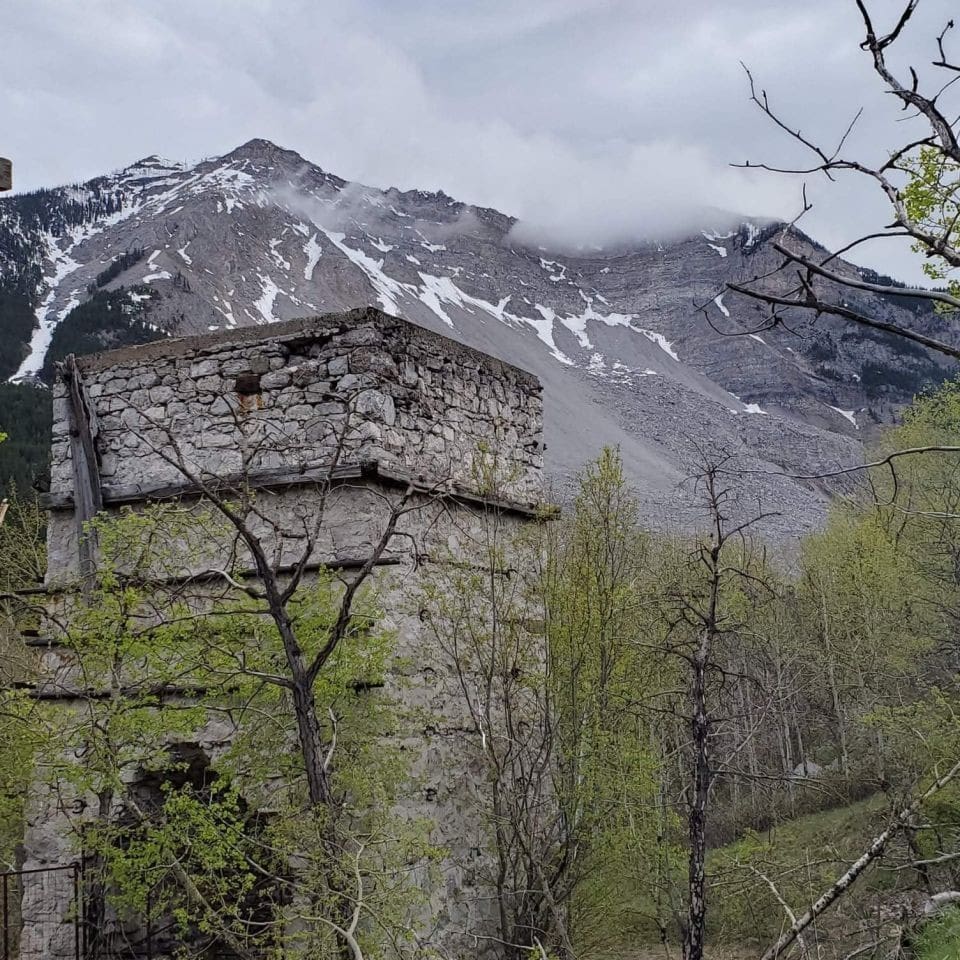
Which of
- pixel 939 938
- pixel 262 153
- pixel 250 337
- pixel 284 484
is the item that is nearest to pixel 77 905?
pixel 284 484

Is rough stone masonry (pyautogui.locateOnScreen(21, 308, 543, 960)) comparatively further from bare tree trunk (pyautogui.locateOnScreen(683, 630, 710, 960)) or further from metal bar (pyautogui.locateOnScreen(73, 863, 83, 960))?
bare tree trunk (pyautogui.locateOnScreen(683, 630, 710, 960))

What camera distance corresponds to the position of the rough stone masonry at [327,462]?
6.20 meters

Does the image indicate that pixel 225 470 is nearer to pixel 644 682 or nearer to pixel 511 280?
pixel 644 682

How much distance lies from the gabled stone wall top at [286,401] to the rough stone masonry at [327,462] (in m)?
0.01

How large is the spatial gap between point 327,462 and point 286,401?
0.59 metres

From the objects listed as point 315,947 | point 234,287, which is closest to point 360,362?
point 315,947

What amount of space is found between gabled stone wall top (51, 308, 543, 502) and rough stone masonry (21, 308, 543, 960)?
1 cm

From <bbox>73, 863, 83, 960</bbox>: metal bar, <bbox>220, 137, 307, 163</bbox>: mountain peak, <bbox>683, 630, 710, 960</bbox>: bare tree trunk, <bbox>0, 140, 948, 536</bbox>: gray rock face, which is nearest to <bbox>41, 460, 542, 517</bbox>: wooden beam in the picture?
<bbox>683, 630, 710, 960</bbox>: bare tree trunk

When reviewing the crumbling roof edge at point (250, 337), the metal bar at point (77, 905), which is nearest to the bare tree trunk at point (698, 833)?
the crumbling roof edge at point (250, 337)

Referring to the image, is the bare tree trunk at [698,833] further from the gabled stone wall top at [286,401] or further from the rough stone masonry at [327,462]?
the gabled stone wall top at [286,401]

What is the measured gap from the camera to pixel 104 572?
5645 millimetres

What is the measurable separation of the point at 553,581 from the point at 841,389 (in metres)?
107

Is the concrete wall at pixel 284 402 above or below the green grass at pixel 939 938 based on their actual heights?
above

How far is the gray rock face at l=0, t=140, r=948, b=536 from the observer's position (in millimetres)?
69750
